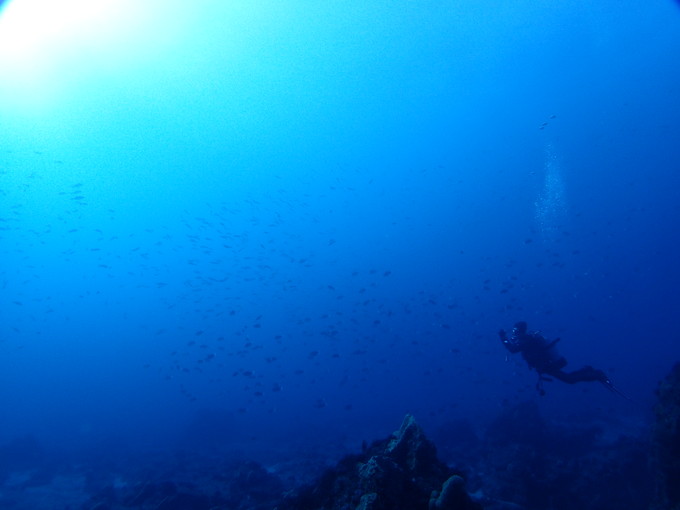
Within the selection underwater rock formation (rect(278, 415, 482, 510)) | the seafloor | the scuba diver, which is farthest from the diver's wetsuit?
underwater rock formation (rect(278, 415, 482, 510))

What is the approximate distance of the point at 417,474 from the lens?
181 inches

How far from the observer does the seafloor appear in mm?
4566

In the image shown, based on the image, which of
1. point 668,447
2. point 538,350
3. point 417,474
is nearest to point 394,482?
point 417,474

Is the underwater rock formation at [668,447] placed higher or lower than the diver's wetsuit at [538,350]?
lower

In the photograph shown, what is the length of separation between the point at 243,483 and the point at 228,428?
59.1ft

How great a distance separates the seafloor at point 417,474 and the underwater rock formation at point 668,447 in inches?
0.7

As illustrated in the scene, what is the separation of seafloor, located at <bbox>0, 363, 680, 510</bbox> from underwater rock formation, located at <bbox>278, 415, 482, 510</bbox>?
13 millimetres

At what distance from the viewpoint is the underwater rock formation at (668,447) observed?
7211 millimetres

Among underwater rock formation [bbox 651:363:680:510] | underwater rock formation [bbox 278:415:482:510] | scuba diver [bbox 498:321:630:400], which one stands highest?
scuba diver [bbox 498:321:630:400]

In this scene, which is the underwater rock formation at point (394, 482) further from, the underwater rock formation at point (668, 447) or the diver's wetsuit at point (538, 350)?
the diver's wetsuit at point (538, 350)

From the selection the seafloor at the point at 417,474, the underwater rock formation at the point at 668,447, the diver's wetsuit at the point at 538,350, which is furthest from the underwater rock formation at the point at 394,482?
the diver's wetsuit at the point at 538,350

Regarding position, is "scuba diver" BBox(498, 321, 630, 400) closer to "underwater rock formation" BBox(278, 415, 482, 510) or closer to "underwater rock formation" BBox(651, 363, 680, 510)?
"underwater rock formation" BBox(651, 363, 680, 510)

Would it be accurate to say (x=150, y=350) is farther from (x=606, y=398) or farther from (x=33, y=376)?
(x=606, y=398)

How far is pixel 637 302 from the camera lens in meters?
94.0
